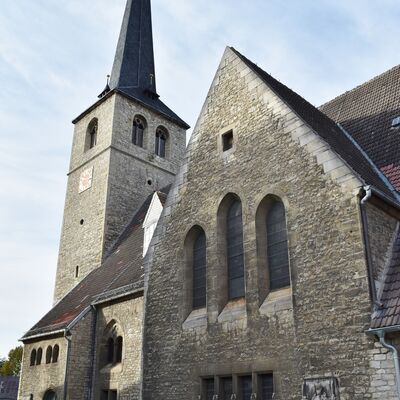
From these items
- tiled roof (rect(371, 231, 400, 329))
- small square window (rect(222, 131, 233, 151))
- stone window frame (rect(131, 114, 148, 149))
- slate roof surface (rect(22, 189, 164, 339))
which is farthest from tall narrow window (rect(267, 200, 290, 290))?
stone window frame (rect(131, 114, 148, 149))

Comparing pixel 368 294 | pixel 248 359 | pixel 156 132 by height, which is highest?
pixel 156 132

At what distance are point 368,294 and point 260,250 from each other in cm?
271

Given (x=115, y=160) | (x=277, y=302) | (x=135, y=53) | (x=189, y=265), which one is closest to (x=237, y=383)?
(x=277, y=302)

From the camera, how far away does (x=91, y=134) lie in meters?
25.6

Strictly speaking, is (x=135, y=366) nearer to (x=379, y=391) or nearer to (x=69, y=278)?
(x=379, y=391)

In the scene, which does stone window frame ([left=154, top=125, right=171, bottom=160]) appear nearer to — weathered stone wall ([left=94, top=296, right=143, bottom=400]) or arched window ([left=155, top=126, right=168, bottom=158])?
Result: arched window ([left=155, top=126, right=168, bottom=158])

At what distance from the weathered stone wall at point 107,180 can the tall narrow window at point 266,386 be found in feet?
39.6

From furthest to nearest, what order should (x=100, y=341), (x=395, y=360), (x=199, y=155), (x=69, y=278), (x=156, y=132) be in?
(x=156, y=132) < (x=69, y=278) < (x=100, y=341) < (x=199, y=155) < (x=395, y=360)

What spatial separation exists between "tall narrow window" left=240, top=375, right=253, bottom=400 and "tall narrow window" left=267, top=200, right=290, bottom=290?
69.7 inches

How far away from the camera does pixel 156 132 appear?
25734mm

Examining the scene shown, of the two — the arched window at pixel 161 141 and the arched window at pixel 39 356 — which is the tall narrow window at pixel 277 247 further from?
the arched window at pixel 161 141

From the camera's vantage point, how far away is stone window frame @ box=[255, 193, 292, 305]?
985 centimetres

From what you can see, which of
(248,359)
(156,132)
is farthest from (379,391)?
(156,132)

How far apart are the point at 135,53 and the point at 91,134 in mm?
6192
